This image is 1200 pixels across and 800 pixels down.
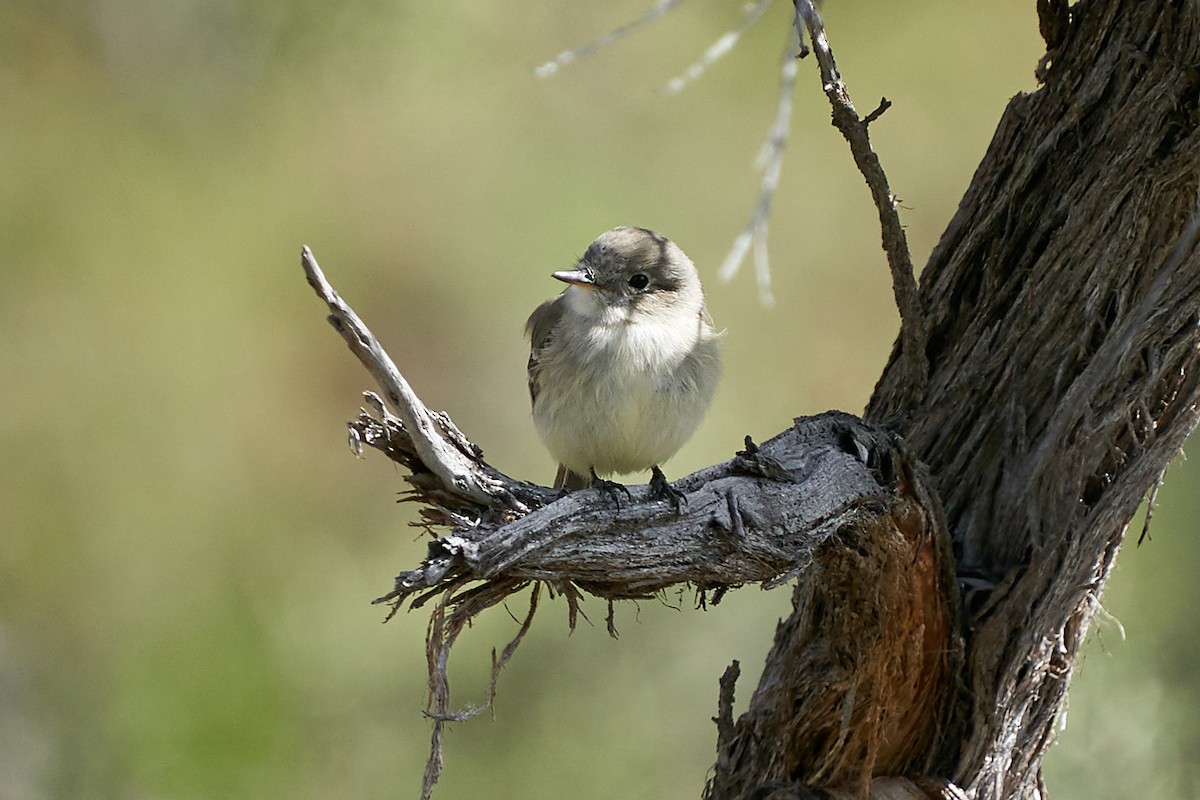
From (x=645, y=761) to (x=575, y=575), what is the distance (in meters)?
2.82

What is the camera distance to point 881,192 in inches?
113

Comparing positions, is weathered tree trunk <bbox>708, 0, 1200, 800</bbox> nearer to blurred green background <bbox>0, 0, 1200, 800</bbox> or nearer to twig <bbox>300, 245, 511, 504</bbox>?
twig <bbox>300, 245, 511, 504</bbox>

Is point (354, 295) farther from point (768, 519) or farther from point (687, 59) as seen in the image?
point (768, 519)

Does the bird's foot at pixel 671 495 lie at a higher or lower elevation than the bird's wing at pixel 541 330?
lower

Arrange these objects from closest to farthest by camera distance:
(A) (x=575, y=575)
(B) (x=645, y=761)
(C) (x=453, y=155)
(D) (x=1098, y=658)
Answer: (A) (x=575, y=575), (D) (x=1098, y=658), (B) (x=645, y=761), (C) (x=453, y=155)

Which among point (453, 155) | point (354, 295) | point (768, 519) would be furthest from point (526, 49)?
point (768, 519)

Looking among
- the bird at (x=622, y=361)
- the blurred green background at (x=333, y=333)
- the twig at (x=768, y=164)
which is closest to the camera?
the twig at (x=768, y=164)

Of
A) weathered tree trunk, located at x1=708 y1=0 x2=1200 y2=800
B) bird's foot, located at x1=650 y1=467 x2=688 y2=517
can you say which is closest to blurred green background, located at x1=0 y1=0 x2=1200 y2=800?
weathered tree trunk, located at x1=708 y1=0 x2=1200 y2=800

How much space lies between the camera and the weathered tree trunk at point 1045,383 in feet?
9.51

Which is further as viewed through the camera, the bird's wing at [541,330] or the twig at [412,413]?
the bird's wing at [541,330]

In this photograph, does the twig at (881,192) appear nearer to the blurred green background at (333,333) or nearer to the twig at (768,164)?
the twig at (768,164)

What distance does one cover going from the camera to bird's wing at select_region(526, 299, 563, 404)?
3762 millimetres

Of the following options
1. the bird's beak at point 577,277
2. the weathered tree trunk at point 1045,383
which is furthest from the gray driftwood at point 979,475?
the bird's beak at point 577,277

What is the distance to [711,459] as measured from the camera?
5176 mm
